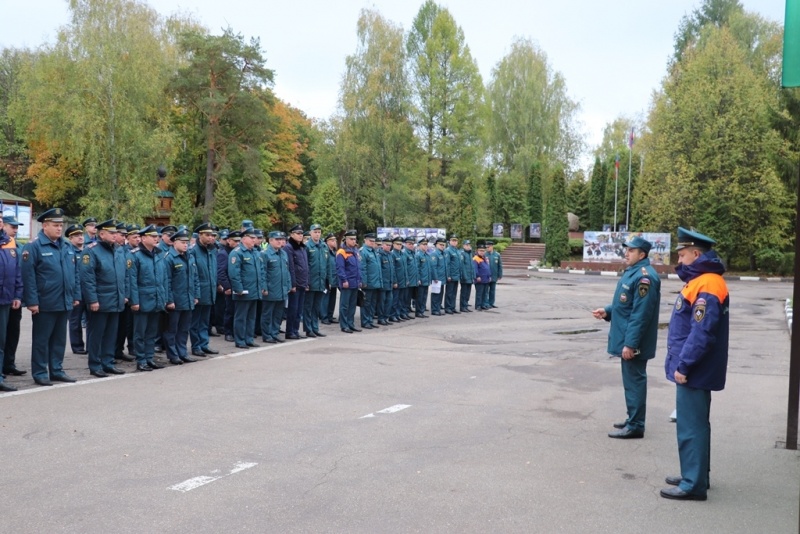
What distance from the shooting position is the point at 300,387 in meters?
9.27

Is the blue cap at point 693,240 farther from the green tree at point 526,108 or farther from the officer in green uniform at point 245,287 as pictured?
the green tree at point 526,108

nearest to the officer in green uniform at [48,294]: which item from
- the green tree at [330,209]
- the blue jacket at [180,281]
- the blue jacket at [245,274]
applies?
the blue jacket at [180,281]

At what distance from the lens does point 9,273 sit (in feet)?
29.5

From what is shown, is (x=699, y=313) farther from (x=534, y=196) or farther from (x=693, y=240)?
(x=534, y=196)

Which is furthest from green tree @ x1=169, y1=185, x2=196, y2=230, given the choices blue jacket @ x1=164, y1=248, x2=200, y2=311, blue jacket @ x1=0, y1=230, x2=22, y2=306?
blue jacket @ x1=0, y1=230, x2=22, y2=306

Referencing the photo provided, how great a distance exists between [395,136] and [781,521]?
46245 mm

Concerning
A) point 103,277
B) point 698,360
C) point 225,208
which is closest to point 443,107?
point 225,208

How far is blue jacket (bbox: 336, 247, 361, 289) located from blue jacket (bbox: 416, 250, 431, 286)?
3131 mm

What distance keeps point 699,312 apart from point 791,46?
2.41 meters

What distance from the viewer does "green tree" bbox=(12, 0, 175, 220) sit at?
39219 mm

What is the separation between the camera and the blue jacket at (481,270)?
70.2 ft

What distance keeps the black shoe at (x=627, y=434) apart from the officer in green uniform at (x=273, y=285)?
307 inches

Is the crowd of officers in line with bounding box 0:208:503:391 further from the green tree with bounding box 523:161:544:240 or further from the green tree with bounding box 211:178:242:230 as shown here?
the green tree with bounding box 523:161:544:240

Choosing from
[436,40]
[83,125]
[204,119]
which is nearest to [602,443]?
[83,125]
